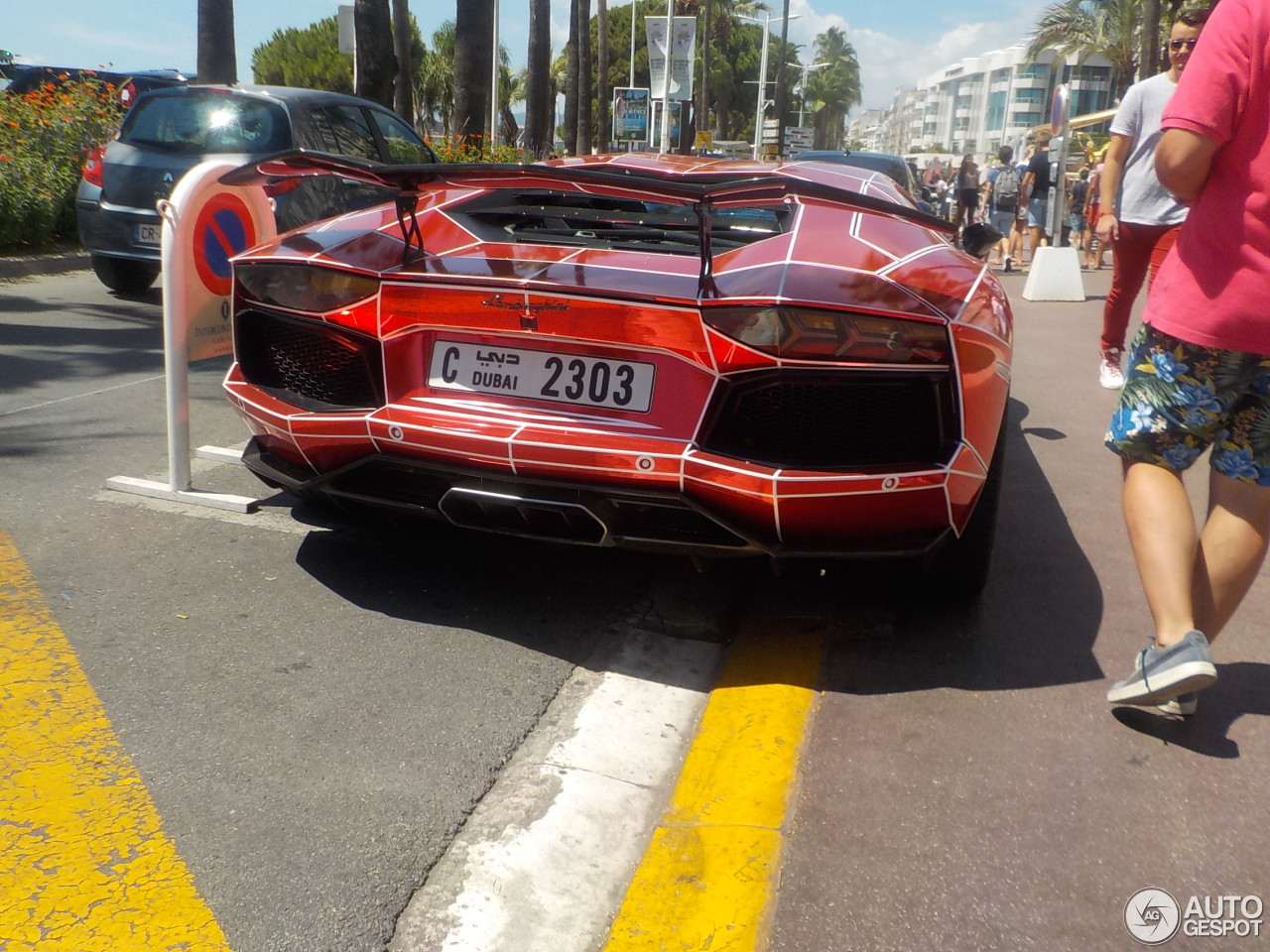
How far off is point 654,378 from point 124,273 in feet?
23.3

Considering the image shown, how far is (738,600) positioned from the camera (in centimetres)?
350

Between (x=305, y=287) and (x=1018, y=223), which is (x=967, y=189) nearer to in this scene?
(x=1018, y=223)

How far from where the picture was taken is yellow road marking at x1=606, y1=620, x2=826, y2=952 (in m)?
1.98

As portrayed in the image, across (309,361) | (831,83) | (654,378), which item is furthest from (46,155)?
(831,83)

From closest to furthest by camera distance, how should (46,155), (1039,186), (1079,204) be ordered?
(46,155), (1039,186), (1079,204)

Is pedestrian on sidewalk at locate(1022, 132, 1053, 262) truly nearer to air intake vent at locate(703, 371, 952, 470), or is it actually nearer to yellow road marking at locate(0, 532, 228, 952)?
air intake vent at locate(703, 371, 952, 470)

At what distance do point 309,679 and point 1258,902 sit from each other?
2.03 meters

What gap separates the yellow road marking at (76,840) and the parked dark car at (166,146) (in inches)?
237

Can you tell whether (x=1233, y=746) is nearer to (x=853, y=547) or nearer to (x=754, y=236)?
(x=853, y=547)

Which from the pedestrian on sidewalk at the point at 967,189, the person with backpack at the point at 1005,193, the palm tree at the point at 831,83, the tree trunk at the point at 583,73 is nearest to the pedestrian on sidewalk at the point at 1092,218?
the pedestrian on sidewalk at the point at 967,189

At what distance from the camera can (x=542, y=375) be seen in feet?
9.09

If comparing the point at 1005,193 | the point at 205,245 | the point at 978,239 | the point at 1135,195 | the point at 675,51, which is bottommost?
the point at 205,245

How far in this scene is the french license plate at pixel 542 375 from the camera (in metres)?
2.70

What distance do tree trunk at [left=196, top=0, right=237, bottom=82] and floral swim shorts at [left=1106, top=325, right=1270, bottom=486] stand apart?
14600 millimetres
